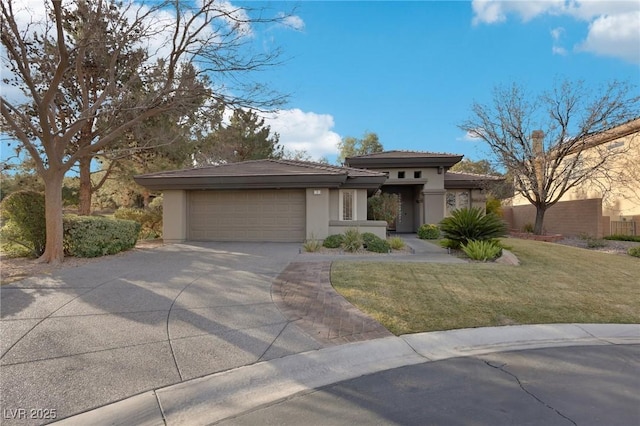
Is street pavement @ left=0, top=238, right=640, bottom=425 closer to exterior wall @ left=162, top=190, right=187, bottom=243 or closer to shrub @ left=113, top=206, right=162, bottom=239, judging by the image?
exterior wall @ left=162, top=190, right=187, bottom=243

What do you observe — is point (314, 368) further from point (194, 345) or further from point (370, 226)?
point (370, 226)

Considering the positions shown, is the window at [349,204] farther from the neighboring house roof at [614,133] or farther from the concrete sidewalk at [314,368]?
the neighboring house roof at [614,133]

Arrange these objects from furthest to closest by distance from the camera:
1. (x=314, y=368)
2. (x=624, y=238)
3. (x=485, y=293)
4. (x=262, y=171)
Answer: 1. (x=624, y=238)
2. (x=262, y=171)
3. (x=485, y=293)
4. (x=314, y=368)

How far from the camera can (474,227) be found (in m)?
11.5

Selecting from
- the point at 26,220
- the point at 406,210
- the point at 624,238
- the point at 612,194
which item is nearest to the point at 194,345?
the point at 26,220

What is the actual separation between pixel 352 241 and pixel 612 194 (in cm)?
1711

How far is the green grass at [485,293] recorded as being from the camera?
19.8 ft

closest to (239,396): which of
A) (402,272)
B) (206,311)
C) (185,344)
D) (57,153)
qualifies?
(185,344)

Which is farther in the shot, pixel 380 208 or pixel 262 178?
pixel 380 208

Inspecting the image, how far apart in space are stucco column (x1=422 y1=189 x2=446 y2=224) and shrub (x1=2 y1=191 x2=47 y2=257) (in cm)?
1747

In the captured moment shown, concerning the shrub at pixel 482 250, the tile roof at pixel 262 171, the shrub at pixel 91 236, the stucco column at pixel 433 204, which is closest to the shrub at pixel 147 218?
the tile roof at pixel 262 171

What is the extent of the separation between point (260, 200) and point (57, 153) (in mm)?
7223

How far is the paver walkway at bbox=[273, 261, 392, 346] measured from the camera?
17.1 ft

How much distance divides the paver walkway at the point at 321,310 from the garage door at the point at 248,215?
621cm
